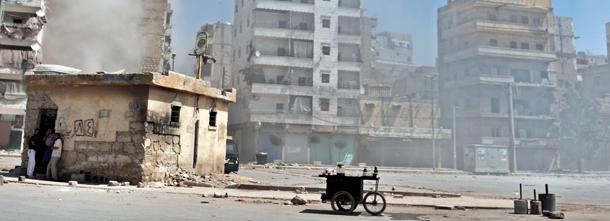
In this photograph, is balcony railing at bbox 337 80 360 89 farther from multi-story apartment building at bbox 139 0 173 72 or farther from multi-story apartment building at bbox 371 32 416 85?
multi-story apartment building at bbox 371 32 416 85

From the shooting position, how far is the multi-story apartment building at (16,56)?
37.1 metres

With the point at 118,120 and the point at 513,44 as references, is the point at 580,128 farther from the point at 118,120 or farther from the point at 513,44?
the point at 118,120

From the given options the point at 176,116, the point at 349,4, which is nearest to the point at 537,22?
the point at 349,4

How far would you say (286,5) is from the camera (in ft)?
161

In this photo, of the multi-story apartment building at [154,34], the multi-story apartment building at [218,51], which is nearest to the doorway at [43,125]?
the multi-story apartment building at [154,34]

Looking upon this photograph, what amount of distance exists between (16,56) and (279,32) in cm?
2547

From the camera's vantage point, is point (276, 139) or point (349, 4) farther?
point (349, 4)

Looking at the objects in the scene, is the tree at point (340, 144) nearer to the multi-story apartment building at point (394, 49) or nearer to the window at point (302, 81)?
the window at point (302, 81)

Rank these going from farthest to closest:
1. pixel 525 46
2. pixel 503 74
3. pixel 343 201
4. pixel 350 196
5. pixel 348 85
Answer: pixel 525 46 → pixel 503 74 → pixel 348 85 → pixel 343 201 → pixel 350 196

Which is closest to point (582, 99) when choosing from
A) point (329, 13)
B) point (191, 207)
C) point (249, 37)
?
point (329, 13)

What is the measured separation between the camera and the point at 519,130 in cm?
5631

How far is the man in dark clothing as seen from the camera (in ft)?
45.4

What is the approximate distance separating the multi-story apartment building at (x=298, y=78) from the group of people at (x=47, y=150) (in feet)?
101

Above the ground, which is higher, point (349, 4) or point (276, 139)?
point (349, 4)
